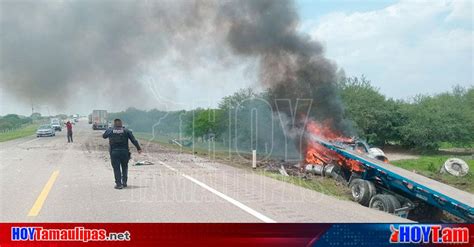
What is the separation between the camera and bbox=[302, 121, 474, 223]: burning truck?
480cm

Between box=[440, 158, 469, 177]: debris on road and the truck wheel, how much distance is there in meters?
0.76

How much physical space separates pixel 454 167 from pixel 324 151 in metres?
2.74

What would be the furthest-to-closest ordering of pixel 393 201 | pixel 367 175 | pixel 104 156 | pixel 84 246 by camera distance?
1. pixel 104 156
2. pixel 367 175
3. pixel 393 201
4. pixel 84 246

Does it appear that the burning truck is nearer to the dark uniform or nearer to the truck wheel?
the truck wheel

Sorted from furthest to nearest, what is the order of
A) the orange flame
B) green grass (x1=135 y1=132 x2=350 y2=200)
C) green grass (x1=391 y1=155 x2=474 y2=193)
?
the orange flame → green grass (x1=135 y1=132 x2=350 y2=200) → green grass (x1=391 y1=155 x2=474 y2=193)

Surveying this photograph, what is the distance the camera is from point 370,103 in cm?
533

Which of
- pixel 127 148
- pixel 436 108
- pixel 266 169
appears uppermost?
pixel 436 108

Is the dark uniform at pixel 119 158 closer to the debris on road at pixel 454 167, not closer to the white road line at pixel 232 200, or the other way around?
the white road line at pixel 232 200

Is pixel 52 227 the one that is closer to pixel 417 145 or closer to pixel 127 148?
pixel 127 148

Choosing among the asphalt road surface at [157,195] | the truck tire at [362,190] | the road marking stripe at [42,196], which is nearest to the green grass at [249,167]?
the truck tire at [362,190]

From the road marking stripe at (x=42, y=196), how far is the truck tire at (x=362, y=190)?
4277 millimetres

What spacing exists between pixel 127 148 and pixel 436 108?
4.28 metres

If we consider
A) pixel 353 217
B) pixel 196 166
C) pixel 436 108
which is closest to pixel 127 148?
pixel 196 166

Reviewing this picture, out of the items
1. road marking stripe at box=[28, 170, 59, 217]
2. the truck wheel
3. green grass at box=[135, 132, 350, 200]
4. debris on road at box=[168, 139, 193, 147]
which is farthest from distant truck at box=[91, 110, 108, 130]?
the truck wheel
